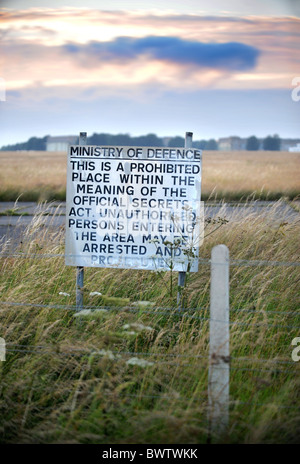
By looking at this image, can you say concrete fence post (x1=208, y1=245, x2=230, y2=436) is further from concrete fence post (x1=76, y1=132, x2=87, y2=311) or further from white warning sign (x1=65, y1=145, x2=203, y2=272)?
concrete fence post (x1=76, y1=132, x2=87, y2=311)

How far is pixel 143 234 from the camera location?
4730 millimetres

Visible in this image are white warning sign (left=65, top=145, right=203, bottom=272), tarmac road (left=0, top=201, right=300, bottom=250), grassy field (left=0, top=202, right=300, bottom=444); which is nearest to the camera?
grassy field (left=0, top=202, right=300, bottom=444)

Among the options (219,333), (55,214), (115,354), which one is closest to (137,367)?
(115,354)

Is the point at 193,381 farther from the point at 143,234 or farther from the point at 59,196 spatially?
the point at 59,196

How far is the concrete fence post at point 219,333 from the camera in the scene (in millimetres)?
3111

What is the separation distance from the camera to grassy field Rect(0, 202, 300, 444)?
308 cm

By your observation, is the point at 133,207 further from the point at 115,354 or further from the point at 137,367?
the point at 137,367

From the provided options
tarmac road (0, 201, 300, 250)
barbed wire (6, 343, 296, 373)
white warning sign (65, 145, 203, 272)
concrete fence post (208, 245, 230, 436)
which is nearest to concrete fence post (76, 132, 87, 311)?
white warning sign (65, 145, 203, 272)

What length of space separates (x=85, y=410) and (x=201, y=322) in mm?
1244

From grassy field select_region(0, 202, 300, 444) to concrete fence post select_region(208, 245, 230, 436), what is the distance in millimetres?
87

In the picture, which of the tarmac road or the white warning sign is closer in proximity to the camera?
the white warning sign

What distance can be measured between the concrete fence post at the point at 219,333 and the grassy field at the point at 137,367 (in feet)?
0.29

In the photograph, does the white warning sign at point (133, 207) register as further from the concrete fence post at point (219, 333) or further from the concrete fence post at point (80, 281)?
the concrete fence post at point (219, 333)

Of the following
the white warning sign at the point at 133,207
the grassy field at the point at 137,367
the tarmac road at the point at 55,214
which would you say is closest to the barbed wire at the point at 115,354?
the grassy field at the point at 137,367
